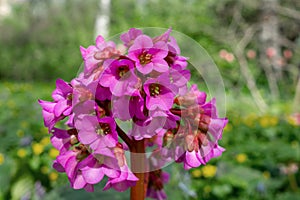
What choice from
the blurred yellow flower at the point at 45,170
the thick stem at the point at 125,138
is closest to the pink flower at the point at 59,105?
the thick stem at the point at 125,138

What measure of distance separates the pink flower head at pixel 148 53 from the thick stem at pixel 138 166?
0.50ft

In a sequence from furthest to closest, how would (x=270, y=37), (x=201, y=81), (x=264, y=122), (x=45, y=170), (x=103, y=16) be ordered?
(x=103, y=16), (x=270, y=37), (x=201, y=81), (x=264, y=122), (x=45, y=170)

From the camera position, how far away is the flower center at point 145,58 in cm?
73

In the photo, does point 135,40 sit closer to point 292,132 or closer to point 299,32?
point 292,132

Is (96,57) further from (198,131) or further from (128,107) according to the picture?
(198,131)

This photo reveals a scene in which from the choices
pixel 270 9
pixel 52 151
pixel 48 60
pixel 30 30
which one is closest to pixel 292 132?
pixel 52 151

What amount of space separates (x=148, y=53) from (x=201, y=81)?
495cm

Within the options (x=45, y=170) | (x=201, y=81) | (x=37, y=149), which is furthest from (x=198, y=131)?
(x=201, y=81)

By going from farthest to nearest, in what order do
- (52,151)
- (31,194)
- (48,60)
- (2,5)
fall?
(2,5)
(48,60)
(52,151)
(31,194)

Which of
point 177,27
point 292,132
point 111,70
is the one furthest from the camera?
point 177,27

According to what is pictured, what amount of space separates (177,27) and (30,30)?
23.3 ft

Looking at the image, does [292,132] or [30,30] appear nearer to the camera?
[292,132]

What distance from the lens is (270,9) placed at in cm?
839

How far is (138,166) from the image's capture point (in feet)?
2.63
